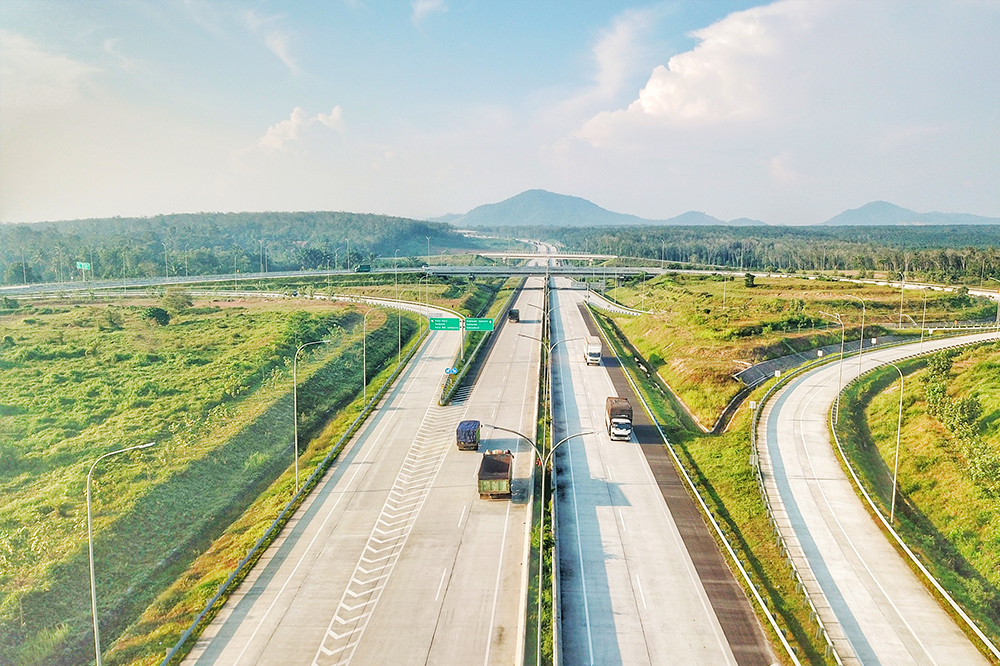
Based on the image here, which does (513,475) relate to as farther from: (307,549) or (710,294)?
(710,294)

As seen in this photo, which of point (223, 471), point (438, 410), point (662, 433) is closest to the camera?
point (223, 471)

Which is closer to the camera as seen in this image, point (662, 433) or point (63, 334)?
point (662, 433)

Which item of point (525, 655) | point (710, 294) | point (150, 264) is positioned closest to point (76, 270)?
point (150, 264)

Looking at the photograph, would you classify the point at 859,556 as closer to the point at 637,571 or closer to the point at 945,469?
the point at 637,571

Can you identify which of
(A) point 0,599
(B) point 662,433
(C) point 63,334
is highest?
(C) point 63,334

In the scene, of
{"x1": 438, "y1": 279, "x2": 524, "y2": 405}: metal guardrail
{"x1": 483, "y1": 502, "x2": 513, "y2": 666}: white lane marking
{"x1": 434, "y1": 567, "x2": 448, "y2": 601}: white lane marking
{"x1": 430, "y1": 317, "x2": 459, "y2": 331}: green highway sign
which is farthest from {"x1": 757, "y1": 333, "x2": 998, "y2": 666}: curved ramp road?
{"x1": 430, "y1": 317, "x2": 459, "y2": 331}: green highway sign

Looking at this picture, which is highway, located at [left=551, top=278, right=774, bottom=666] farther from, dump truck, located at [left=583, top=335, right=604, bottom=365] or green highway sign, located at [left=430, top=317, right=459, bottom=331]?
green highway sign, located at [left=430, top=317, right=459, bottom=331]
